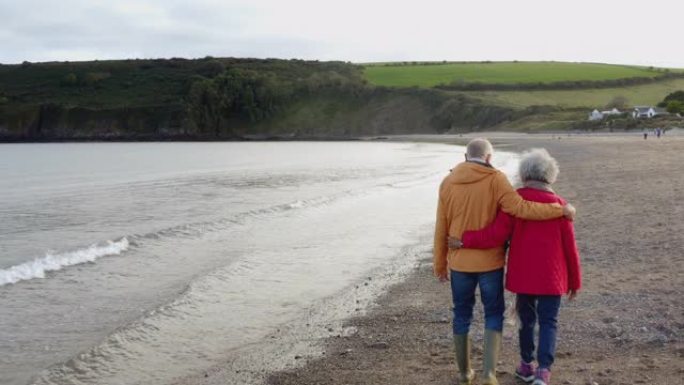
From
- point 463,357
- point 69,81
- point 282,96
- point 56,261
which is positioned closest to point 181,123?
point 282,96

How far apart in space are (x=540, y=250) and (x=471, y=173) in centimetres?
82

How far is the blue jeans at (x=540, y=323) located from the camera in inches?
212

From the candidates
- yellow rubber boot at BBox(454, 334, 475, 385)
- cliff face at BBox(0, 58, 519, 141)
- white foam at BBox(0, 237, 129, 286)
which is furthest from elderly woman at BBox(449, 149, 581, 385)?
cliff face at BBox(0, 58, 519, 141)

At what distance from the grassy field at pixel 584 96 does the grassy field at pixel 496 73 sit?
569 cm

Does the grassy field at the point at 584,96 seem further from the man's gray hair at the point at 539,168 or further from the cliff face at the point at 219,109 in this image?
the man's gray hair at the point at 539,168

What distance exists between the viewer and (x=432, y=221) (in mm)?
17500

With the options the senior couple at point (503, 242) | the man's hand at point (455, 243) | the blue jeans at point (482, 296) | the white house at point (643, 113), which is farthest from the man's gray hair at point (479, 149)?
the white house at point (643, 113)

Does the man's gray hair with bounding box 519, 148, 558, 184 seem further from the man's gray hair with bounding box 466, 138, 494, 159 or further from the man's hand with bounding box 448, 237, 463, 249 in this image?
the man's hand with bounding box 448, 237, 463, 249

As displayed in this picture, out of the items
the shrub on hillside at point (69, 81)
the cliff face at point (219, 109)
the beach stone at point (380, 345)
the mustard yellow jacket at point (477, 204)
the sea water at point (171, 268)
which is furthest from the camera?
the shrub on hillside at point (69, 81)

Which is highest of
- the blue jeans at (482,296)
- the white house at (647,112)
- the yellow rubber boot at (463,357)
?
the white house at (647,112)

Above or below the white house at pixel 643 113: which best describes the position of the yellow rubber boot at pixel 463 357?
below

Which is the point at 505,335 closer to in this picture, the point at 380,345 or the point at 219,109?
the point at 380,345

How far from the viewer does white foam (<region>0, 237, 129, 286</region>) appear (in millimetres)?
11703

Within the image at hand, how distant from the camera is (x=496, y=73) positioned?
418 feet
